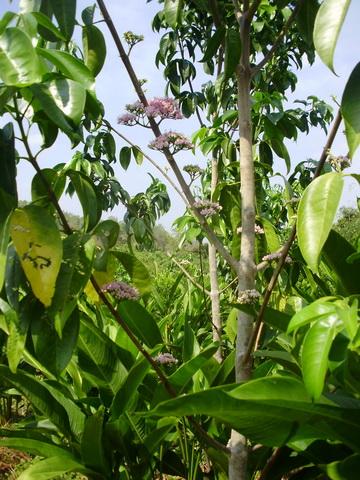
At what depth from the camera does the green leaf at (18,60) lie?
0.80 metres

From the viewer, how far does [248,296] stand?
1.40m

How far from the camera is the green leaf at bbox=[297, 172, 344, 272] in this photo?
0.88m

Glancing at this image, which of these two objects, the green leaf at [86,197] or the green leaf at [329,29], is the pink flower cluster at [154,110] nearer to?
the green leaf at [86,197]

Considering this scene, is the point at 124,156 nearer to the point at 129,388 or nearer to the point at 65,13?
the point at 129,388

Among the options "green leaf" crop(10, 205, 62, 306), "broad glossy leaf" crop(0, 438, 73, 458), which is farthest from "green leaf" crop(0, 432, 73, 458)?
"green leaf" crop(10, 205, 62, 306)

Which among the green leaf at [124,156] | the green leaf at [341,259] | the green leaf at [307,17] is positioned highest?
the green leaf at [307,17]

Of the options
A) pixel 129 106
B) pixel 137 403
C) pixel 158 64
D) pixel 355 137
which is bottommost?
pixel 137 403

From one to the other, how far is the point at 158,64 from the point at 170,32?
0.32 metres

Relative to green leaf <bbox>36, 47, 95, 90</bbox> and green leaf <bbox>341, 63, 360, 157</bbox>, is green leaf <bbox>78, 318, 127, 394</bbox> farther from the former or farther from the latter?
green leaf <bbox>341, 63, 360, 157</bbox>

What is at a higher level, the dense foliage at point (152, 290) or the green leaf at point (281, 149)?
the green leaf at point (281, 149)

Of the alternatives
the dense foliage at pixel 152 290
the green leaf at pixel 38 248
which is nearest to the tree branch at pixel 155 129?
the dense foliage at pixel 152 290

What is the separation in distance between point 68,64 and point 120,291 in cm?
51

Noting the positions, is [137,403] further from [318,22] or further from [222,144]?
[318,22]

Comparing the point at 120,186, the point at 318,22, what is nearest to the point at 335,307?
the point at 318,22
